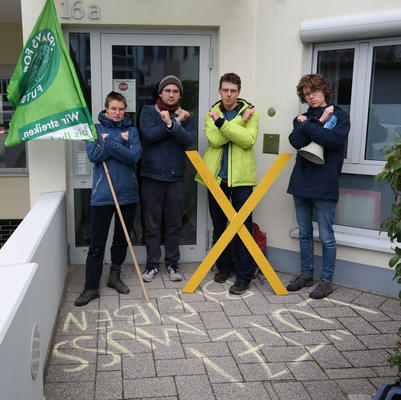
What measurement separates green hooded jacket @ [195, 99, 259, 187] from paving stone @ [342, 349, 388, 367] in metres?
1.79

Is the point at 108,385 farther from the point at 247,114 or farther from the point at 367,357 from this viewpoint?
the point at 247,114

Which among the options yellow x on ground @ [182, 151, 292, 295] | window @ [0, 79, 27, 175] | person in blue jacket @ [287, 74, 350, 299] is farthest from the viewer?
window @ [0, 79, 27, 175]

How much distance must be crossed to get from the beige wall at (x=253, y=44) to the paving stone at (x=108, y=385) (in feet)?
7.74

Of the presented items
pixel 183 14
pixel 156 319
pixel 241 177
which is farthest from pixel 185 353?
pixel 183 14

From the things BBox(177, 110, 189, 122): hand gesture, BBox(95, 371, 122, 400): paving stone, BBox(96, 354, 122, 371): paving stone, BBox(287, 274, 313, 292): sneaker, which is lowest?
BBox(95, 371, 122, 400): paving stone

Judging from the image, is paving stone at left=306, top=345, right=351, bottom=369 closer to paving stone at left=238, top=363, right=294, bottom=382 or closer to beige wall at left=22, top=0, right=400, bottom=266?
paving stone at left=238, top=363, right=294, bottom=382

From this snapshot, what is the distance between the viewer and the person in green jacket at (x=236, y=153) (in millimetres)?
4500

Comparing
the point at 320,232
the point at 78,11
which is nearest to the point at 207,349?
the point at 320,232

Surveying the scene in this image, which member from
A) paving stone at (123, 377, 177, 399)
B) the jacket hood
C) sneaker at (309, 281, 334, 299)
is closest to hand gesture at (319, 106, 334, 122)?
sneaker at (309, 281, 334, 299)

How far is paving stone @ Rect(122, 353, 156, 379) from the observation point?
10.5 feet

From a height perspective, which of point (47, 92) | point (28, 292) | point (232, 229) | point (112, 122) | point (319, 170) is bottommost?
point (232, 229)

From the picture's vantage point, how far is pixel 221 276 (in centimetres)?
496

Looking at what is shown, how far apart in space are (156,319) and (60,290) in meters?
0.91

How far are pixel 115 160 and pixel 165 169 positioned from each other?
597 millimetres
